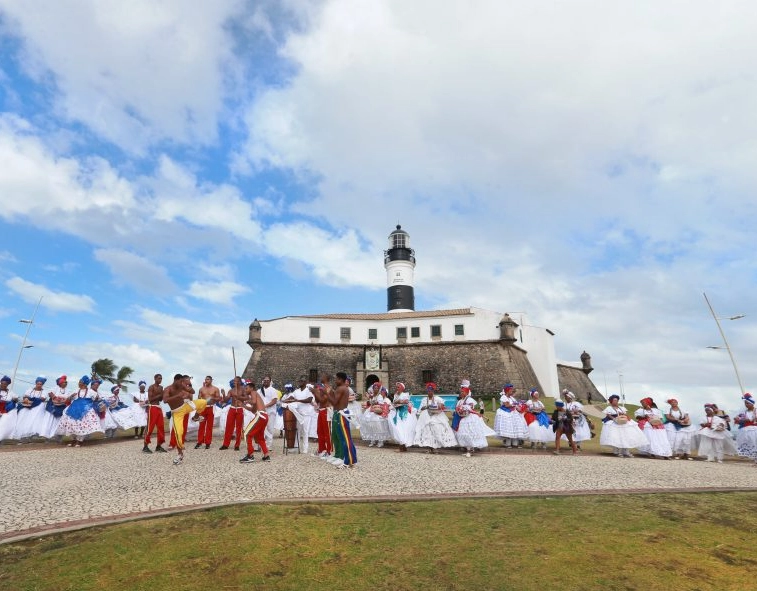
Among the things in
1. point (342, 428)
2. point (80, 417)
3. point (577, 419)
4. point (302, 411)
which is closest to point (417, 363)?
point (577, 419)

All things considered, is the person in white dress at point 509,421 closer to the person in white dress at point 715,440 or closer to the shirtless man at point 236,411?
the person in white dress at point 715,440

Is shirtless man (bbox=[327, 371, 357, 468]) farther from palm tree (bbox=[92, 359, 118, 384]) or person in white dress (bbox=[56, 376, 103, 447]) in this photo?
palm tree (bbox=[92, 359, 118, 384])

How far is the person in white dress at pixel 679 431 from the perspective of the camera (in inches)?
575

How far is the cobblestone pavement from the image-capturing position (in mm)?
6641

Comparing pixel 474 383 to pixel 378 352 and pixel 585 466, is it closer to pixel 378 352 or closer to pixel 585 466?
pixel 378 352

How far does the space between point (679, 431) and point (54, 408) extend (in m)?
20.8

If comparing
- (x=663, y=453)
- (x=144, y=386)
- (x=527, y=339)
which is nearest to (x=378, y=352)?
(x=527, y=339)

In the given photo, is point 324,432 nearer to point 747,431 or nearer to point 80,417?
point 80,417

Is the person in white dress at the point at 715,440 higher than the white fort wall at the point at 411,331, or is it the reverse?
the white fort wall at the point at 411,331

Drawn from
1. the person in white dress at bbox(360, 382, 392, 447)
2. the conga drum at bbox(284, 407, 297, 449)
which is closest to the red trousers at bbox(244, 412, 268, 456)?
the conga drum at bbox(284, 407, 297, 449)

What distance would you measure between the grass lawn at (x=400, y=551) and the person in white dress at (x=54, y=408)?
1132 centimetres

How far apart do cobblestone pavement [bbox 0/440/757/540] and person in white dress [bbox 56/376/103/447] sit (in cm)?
106

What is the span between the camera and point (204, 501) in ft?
21.9

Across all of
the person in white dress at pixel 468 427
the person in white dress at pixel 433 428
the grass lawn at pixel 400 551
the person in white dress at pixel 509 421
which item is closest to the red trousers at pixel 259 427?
the grass lawn at pixel 400 551
